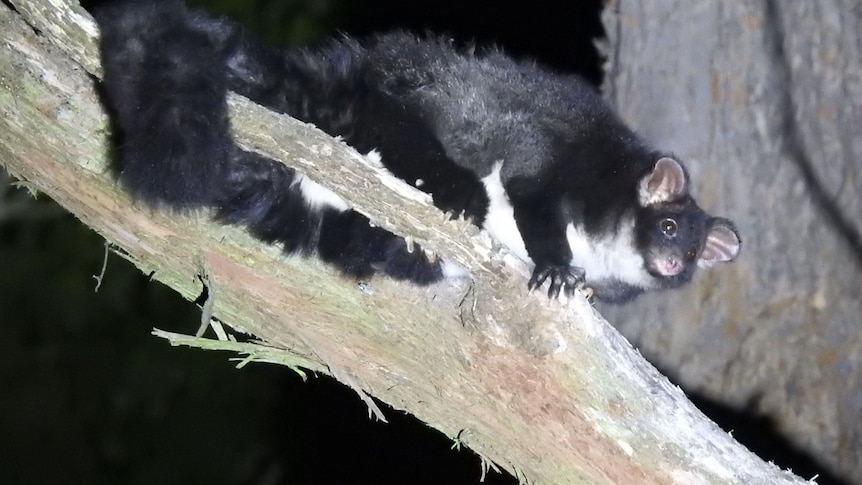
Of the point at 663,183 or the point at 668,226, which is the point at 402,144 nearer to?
the point at 663,183

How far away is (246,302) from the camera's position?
10.6ft

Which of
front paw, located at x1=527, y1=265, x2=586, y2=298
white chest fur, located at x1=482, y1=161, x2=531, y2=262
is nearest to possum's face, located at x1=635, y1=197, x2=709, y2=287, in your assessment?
white chest fur, located at x1=482, y1=161, x2=531, y2=262

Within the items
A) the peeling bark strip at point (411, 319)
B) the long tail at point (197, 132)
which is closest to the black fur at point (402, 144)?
the long tail at point (197, 132)

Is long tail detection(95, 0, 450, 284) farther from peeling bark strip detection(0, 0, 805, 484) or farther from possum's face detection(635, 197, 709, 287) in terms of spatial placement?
possum's face detection(635, 197, 709, 287)

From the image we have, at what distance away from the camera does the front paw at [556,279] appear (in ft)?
9.43

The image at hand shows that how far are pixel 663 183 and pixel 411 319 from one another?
111 centimetres

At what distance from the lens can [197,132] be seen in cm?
265

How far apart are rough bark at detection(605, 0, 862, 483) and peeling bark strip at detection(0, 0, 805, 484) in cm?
182

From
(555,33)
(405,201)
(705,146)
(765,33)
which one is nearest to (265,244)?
(405,201)

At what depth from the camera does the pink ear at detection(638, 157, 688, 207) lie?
3.41 m

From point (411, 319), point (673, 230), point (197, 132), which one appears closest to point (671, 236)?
point (673, 230)

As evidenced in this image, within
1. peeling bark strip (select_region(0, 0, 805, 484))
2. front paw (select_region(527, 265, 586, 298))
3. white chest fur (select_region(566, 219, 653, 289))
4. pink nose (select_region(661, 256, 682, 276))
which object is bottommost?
peeling bark strip (select_region(0, 0, 805, 484))

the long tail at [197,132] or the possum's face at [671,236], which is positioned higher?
the possum's face at [671,236]

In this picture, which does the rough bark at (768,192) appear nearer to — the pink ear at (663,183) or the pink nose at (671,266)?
the pink nose at (671,266)
